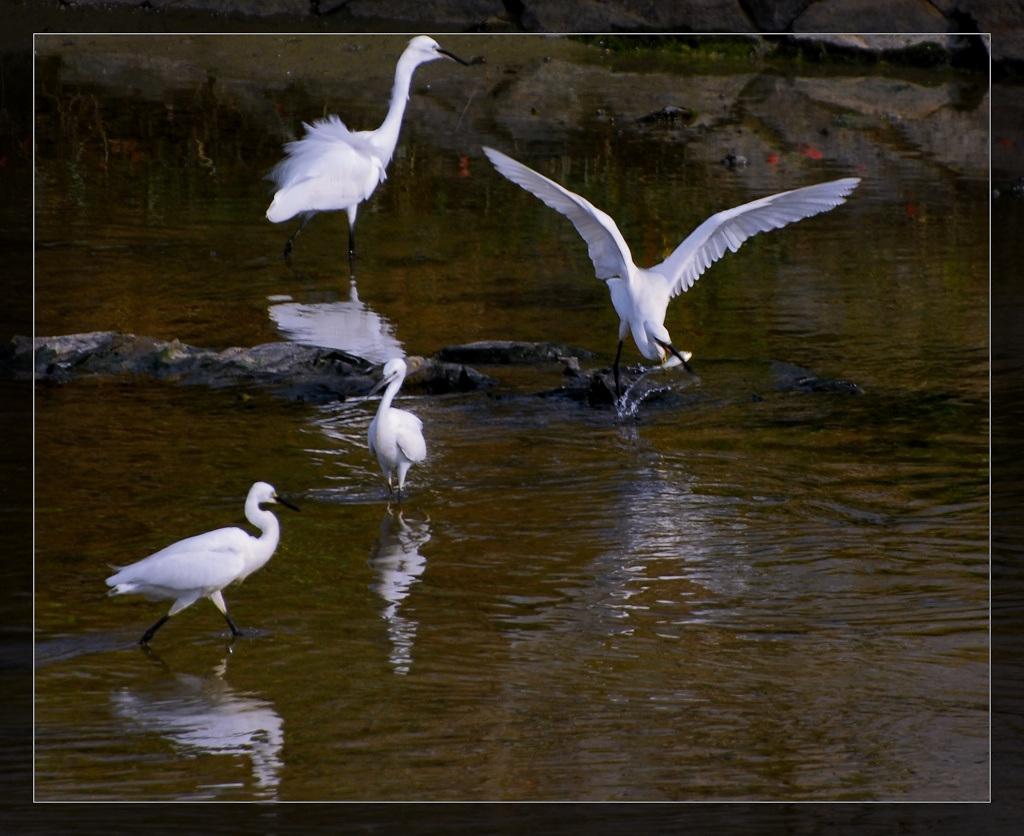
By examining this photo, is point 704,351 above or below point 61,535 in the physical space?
above

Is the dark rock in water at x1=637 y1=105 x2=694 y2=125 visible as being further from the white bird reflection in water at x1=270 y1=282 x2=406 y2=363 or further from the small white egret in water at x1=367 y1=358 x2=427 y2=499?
the small white egret in water at x1=367 y1=358 x2=427 y2=499

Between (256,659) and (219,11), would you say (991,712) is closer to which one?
(256,659)

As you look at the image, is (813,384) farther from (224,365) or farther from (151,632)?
(151,632)

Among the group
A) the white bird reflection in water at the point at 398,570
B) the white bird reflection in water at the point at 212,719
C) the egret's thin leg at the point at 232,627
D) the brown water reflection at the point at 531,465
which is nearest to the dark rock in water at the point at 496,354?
the brown water reflection at the point at 531,465

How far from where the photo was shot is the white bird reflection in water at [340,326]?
5.26 m

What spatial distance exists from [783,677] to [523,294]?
3.11m

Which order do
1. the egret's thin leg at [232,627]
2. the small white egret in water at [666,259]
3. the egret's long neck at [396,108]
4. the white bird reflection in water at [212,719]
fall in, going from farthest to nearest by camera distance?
the egret's long neck at [396,108] < the small white egret in water at [666,259] < the egret's thin leg at [232,627] < the white bird reflection in water at [212,719]

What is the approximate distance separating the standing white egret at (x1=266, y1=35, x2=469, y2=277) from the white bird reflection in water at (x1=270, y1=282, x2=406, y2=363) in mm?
324

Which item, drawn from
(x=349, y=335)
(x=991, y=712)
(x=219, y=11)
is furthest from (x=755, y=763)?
(x=219, y=11)

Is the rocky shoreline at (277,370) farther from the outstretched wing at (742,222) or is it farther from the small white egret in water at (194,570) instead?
the small white egret in water at (194,570)

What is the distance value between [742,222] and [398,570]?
149cm

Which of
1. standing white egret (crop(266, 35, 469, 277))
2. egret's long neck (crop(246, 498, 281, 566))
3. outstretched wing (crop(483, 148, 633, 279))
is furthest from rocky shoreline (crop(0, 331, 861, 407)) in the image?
egret's long neck (crop(246, 498, 281, 566))

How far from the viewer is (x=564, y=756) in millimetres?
2617

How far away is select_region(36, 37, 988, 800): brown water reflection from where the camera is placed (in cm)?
270
